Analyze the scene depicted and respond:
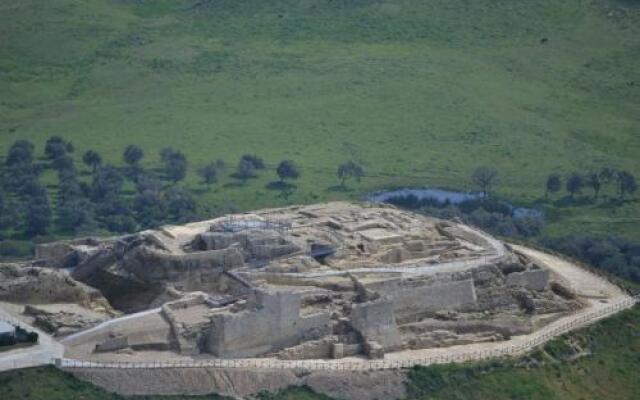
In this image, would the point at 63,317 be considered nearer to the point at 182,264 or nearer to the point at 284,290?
the point at 182,264

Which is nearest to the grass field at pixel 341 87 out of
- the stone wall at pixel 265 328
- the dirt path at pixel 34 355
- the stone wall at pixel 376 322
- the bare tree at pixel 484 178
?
the bare tree at pixel 484 178

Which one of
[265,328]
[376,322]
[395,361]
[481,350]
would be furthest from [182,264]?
[481,350]

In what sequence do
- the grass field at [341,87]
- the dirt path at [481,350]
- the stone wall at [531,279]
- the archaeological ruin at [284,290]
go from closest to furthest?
the dirt path at [481,350] < the archaeological ruin at [284,290] < the stone wall at [531,279] < the grass field at [341,87]

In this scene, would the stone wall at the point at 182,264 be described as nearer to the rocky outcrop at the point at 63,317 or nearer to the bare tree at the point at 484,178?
the rocky outcrop at the point at 63,317

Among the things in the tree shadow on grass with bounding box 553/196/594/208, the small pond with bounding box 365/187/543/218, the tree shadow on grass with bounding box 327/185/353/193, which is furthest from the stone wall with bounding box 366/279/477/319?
the tree shadow on grass with bounding box 553/196/594/208

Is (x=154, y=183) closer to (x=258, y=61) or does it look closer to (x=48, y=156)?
(x=48, y=156)

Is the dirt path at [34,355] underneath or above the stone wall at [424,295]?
underneath

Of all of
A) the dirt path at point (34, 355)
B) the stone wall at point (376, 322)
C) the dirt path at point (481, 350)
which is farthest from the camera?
the stone wall at point (376, 322)

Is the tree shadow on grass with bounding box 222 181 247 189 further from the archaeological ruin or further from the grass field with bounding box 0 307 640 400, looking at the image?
the grass field with bounding box 0 307 640 400
